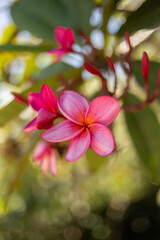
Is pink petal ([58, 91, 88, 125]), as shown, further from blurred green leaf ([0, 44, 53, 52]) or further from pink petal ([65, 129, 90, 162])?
blurred green leaf ([0, 44, 53, 52])

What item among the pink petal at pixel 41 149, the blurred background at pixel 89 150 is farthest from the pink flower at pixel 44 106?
the pink petal at pixel 41 149

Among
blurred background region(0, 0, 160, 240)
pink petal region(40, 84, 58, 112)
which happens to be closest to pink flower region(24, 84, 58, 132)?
pink petal region(40, 84, 58, 112)

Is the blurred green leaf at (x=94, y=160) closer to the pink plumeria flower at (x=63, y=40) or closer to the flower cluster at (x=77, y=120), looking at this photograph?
the pink plumeria flower at (x=63, y=40)

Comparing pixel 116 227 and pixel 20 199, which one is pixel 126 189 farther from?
pixel 20 199

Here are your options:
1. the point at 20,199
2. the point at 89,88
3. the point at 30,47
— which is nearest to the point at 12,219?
the point at 20,199

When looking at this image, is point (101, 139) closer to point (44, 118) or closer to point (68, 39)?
point (44, 118)

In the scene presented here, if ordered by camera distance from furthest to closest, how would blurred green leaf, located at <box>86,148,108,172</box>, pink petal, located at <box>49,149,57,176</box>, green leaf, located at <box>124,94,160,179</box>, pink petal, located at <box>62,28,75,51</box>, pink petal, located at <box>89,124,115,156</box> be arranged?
1. blurred green leaf, located at <box>86,148,108,172</box>
2. green leaf, located at <box>124,94,160,179</box>
3. pink petal, located at <box>49,149,57,176</box>
4. pink petal, located at <box>62,28,75,51</box>
5. pink petal, located at <box>89,124,115,156</box>

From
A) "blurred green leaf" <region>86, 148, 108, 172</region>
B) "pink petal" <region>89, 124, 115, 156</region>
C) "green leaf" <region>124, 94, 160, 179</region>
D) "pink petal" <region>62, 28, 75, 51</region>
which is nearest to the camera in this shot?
"pink petal" <region>89, 124, 115, 156</region>

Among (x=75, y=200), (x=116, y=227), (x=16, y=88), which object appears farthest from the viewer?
(x=116, y=227)
